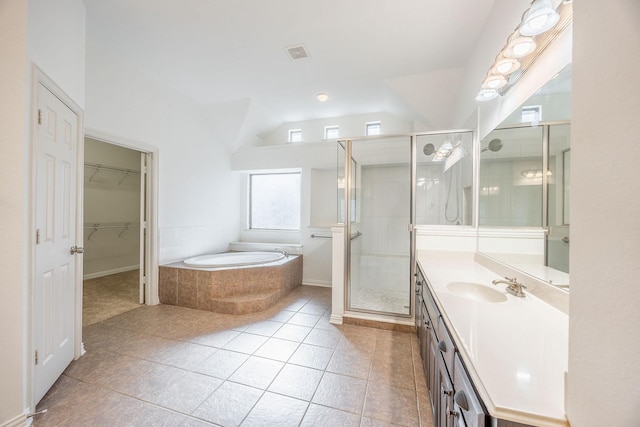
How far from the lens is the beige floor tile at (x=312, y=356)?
77.6 inches

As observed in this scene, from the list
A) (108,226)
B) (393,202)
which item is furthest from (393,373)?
(108,226)

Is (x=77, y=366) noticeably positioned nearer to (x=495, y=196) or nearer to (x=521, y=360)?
(x=521, y=360)

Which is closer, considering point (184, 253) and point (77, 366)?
point (77, 366)

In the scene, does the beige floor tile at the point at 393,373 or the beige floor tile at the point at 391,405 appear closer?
the beige floor tile at the point at 391,405

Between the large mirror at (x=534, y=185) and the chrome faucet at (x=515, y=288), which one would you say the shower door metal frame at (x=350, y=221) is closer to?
the large mirror at (x=534, y=185)

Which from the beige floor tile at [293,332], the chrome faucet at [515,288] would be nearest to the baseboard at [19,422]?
the beige floor tile at [293,332]

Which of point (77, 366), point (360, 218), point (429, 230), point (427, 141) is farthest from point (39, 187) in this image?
point (427, 141)

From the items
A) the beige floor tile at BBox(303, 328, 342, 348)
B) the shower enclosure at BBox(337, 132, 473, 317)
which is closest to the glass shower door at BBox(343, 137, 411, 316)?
the shower enclosure at BBox(337, 132, 473, 317)

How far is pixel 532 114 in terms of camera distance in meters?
1.38

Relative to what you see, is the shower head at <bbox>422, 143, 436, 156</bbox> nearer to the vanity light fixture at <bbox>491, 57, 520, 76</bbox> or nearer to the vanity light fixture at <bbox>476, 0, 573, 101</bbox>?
the vanity light fixture at <bbox>476, 0, 573, 101</bbox>

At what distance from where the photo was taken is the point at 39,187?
1522 millimetres

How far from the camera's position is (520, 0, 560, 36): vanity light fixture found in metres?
1.15

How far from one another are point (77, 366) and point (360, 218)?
2892mm

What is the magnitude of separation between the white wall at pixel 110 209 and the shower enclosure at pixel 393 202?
14.4 feet
